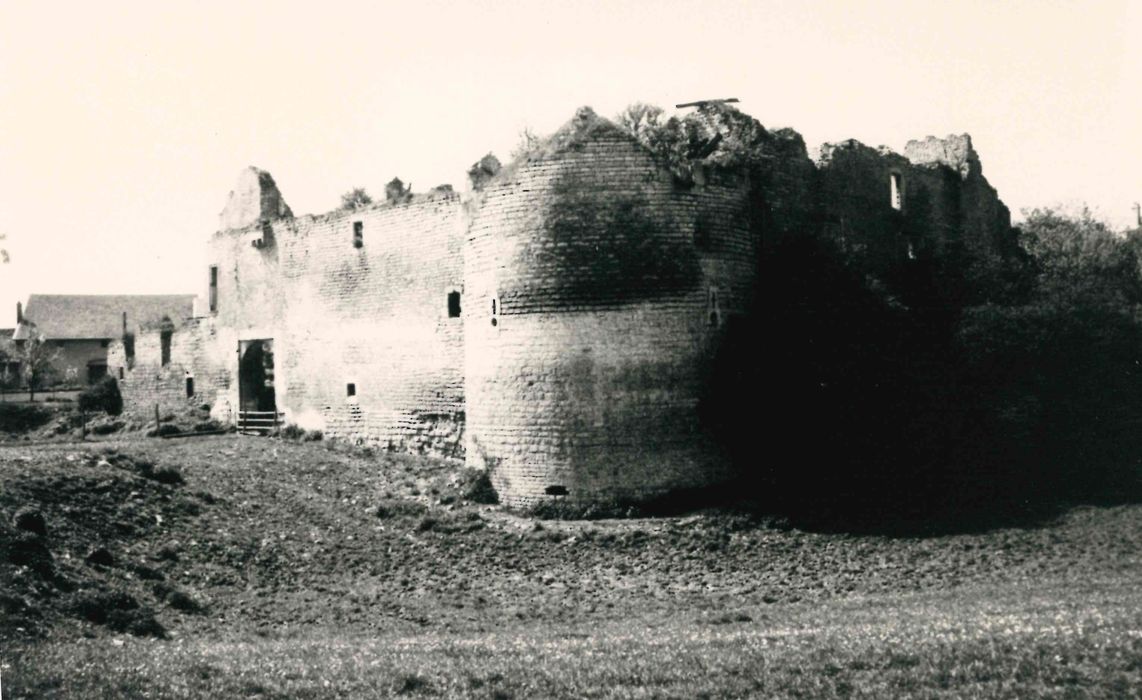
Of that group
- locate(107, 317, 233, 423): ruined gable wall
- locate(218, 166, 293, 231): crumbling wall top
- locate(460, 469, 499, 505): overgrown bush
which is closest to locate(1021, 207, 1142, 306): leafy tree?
locate(460, 469, 499, 505): overgrown bush

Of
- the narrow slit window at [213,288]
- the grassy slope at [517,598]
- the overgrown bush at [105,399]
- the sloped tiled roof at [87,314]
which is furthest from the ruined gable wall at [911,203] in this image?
the sloped tiled roof at [87,314]

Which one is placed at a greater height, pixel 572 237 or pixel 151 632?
pixel 572 237

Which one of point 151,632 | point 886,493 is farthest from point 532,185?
point 151,632

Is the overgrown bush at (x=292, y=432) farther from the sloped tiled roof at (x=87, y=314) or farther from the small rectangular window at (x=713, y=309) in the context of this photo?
the sloped tiled roof at (x=87, y=314)

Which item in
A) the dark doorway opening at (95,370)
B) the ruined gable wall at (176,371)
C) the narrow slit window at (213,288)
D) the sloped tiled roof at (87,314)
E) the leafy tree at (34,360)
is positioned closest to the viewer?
the ruined gable wall at (176,371)

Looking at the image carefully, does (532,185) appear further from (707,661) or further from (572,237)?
(707,661)

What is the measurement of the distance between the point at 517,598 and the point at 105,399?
24343mm

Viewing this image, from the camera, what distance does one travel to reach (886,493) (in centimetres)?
1886

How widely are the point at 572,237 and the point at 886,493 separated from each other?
23.5 feet

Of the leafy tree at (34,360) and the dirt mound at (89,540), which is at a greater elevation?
the leafy tree at (34,360)

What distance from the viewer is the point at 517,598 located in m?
14.4

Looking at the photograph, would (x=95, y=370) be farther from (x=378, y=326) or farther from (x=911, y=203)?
(x=911, y=203)

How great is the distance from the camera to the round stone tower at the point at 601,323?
711 inches

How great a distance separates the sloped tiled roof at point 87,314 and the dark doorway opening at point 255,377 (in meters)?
27.7
